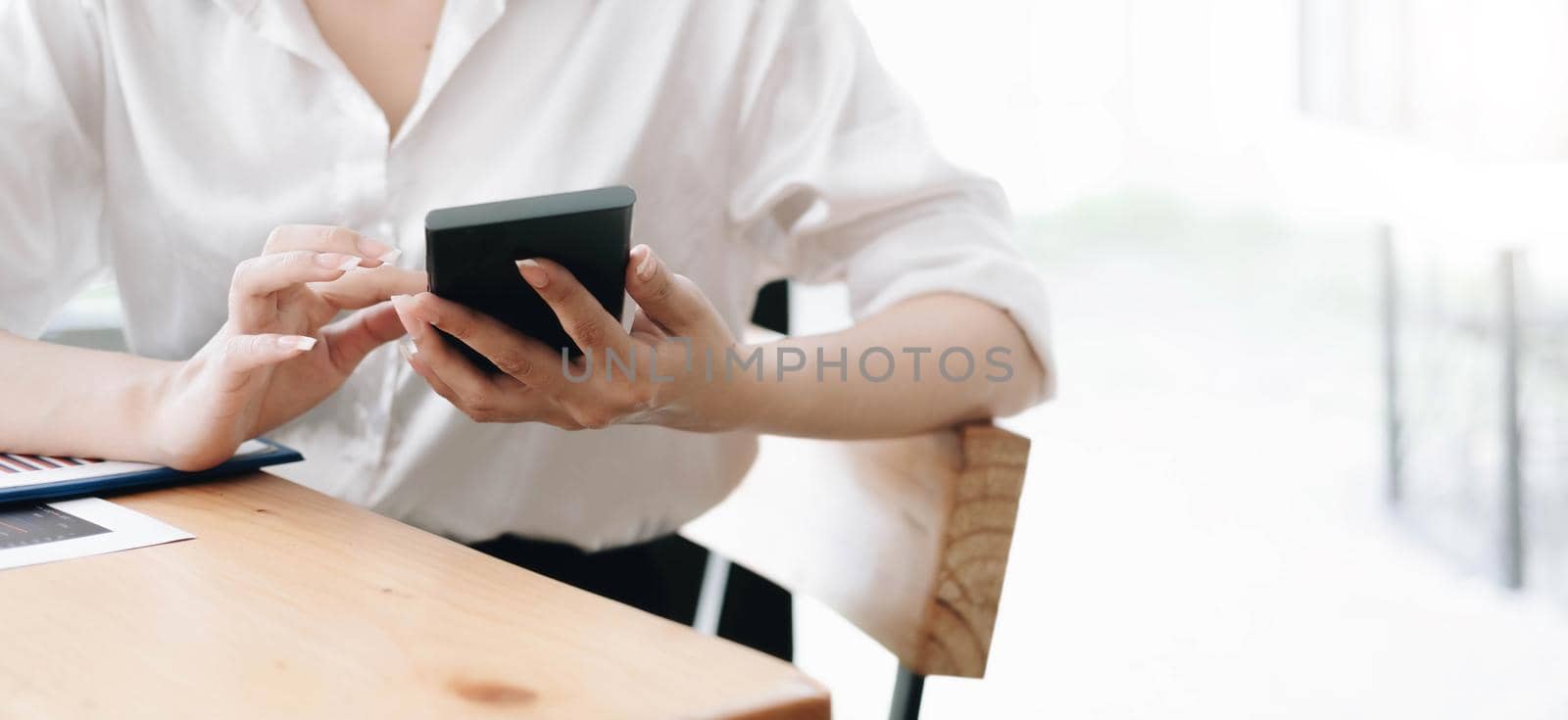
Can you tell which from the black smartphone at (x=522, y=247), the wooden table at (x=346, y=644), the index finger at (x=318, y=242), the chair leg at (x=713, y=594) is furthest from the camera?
the chair leg at (x=713, y=594)

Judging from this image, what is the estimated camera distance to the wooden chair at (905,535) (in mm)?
584

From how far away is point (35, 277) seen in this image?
0.78 meters

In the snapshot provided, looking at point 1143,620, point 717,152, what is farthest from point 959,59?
point 717,152

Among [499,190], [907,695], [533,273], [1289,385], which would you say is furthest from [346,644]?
[1289,385]

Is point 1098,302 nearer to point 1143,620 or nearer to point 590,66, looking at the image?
point 1143,620

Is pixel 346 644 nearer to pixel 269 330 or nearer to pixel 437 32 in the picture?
pixel 269 330

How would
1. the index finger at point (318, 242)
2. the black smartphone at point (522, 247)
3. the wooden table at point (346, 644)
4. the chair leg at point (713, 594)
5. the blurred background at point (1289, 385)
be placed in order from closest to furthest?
1. the wooden table at point (346, 644)
2. the black smartphone at point (522, 247)
3. the index finger at point (318, 242)
4. the chair leg at point (713, 594)
5. the blurred background at point (1289, 385)

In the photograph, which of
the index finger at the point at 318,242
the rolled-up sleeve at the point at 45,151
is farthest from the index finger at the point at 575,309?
the rolled-up sleeve at the point at 45,151

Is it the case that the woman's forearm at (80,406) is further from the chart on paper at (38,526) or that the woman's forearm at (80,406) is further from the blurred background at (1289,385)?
the blurred background at (1289,385)

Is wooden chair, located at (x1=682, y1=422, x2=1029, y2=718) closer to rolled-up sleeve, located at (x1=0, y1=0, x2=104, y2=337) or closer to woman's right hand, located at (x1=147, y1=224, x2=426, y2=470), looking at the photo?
woman's right hand, located at (x1=147, y1=224, x2=426, y2=470)

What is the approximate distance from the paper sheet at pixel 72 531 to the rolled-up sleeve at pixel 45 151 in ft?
0.93

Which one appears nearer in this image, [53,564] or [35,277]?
[53,564]

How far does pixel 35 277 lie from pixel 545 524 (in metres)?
0.33

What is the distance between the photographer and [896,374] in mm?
729
